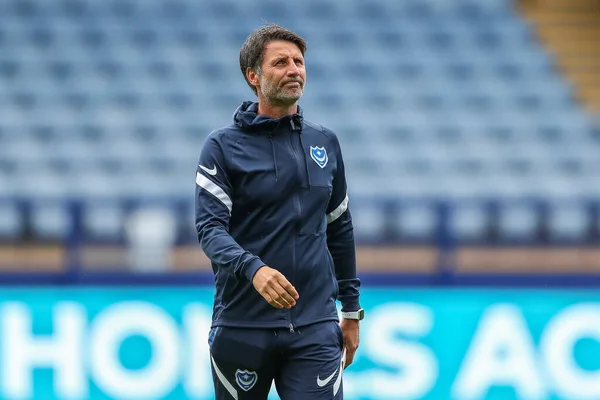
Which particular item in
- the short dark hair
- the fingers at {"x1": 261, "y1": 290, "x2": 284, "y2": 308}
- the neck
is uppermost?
the short dark hair

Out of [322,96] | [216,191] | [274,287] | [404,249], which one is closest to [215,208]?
[216,191]

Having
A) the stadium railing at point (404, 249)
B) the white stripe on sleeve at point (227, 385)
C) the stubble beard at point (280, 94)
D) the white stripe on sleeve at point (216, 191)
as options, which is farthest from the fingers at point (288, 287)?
the stadium railing at point (404, 249)

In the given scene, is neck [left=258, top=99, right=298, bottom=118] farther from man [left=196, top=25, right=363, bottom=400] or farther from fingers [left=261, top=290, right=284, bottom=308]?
fingers [left=261, top=290, right=284, bottom=308]

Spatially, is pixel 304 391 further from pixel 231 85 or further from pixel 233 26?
pixel 233 26

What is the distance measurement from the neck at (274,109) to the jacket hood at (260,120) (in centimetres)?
2

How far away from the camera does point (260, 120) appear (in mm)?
3594

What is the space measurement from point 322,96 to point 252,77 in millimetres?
8612

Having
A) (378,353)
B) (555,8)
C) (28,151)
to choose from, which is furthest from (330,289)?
(555,8)

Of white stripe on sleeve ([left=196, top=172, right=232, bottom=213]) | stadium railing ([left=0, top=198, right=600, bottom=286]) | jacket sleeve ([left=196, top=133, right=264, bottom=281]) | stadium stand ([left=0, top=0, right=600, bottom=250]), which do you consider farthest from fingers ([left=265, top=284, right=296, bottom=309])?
stadium stand ([left=0, top=0, right=600, bottom=250])

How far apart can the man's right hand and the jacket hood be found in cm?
54

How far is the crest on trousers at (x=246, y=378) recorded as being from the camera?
3.65m

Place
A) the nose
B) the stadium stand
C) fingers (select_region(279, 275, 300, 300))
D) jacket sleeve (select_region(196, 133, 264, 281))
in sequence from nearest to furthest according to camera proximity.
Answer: fingers (select_region(279, 275, 300, 300)) → jacket sleeve (select_region(196, 133, 264, 281)) → the nose → the stadium stand

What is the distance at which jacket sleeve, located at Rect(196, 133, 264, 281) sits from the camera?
135 inches

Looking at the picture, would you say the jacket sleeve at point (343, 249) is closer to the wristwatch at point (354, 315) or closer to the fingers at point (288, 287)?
the wristwatch at point (354, 315)
